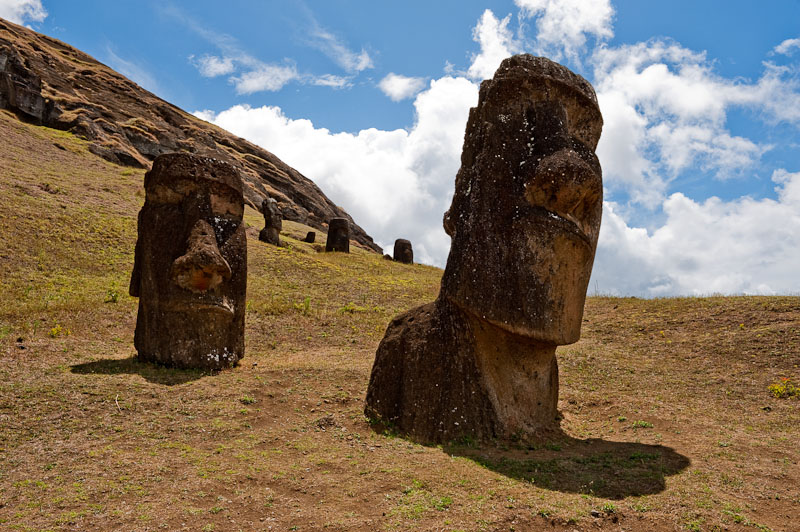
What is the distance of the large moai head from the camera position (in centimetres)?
679

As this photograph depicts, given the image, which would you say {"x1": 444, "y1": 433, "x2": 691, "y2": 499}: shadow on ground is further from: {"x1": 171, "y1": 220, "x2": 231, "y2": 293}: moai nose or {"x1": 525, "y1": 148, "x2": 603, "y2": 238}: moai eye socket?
{"x1": 171, "y1": 220, "x2": 231, "y2": 293}: moai nose

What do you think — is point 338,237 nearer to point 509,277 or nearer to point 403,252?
point 403,252

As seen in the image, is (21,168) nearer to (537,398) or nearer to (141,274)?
(141,274)

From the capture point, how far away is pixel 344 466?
5.83 meters

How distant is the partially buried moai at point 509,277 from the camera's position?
680 centimetres

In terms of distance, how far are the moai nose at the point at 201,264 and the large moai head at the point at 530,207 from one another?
4378mm

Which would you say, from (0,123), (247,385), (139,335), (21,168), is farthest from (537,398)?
(0,123)

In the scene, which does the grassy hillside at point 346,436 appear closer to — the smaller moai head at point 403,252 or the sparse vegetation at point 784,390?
the sparse vegetation at point 784,390

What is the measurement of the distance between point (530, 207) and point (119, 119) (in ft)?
212

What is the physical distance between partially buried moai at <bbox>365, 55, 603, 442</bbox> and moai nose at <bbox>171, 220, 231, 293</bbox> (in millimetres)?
3728

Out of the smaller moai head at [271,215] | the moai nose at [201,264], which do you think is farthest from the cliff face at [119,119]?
the moai nose at [201,264]

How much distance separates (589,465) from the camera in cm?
611

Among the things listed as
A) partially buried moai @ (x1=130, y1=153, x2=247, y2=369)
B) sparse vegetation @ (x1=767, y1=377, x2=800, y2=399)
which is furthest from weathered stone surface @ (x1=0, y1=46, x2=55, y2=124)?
sparse vegetation @ (x1=767, y1=377, x2=800, y2=399)

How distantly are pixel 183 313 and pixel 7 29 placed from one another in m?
74.6
